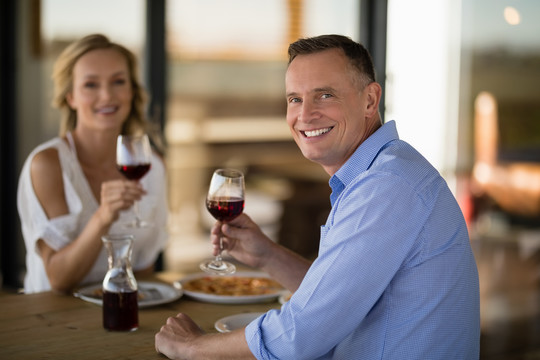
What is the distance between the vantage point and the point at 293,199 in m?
5.46

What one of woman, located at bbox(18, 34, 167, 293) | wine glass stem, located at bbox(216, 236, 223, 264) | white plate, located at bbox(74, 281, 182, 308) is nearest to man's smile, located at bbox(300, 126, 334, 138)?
wine glass stem, located at bbox(216, 236, 223, 264)

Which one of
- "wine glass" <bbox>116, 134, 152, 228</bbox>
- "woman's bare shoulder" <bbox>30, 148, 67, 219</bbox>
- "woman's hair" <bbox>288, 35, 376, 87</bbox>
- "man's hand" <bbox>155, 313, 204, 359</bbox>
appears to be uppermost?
"woman's hair" <bbox>288, 35, 376, 87</bbox>

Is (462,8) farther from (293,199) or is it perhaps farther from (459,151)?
(293,199)

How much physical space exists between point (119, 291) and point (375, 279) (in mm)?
744

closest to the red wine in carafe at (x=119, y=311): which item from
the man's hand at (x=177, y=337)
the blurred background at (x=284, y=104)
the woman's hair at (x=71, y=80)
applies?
the man's hand at (x=177, y=337)

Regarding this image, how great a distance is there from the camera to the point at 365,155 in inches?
70.6

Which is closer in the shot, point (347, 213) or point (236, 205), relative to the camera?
point (347, 213)

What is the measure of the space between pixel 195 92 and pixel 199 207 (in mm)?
788

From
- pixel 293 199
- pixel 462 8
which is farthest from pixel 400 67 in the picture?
pixel 293 199

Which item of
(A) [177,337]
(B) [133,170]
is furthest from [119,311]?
(B) [133,170]

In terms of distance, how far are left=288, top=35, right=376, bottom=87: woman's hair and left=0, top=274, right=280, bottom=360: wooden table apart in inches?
30.7

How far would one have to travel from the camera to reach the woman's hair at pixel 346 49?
5.93ft

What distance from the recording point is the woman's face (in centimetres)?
274

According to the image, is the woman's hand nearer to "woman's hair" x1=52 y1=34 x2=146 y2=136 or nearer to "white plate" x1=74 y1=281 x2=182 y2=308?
"white plate" x1=74 y1=281 x2=182 y2=308
